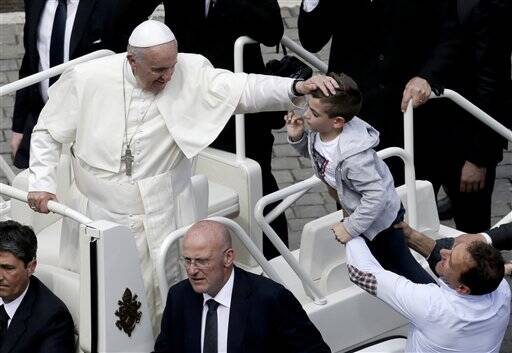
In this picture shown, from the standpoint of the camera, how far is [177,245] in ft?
20.7

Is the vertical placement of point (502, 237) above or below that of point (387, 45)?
below

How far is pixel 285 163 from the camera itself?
32.8 ft

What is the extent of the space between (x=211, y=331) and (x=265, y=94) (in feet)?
A: 3.50

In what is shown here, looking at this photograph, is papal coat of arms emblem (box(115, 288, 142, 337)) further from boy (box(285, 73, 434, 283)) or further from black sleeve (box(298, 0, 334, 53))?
black sleeve (box(298, 0, 334, 53))

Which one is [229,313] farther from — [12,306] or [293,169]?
[293,169]

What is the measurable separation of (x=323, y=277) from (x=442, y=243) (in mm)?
817

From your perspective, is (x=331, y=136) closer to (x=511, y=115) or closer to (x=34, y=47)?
(x=511, y=115)

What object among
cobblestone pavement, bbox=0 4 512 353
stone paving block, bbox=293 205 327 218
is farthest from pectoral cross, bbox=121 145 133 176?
stone paving block, bbox=293 205 327 218

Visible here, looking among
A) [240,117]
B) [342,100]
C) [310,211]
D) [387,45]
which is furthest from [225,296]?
[310,211]

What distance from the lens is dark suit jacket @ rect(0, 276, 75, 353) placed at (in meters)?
6.00

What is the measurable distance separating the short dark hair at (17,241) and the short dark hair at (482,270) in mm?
1795

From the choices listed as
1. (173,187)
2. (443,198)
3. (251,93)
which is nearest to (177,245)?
(173,187)

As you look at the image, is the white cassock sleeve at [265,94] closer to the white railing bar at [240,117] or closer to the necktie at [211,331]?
the white railing bar at [240,117]

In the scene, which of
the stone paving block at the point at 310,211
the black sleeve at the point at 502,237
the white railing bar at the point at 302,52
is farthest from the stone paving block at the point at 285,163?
the black sleeve at the point at 502,237
